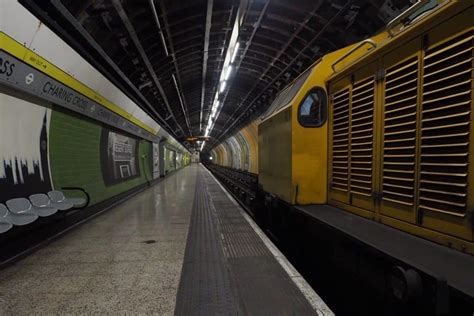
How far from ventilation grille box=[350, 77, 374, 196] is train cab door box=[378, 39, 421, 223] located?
0.22 metres

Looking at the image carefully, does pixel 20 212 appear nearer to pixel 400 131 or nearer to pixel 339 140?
pixel 339 140

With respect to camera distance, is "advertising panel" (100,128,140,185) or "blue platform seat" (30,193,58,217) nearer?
"blue platform seat" (30,193,58,217)

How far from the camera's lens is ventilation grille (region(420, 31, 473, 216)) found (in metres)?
1.75

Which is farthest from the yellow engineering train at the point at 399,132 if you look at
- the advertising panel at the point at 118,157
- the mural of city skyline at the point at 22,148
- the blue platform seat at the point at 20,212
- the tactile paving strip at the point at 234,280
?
the advertising panel at the point at 118,157

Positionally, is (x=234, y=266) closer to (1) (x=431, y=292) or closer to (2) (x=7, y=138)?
(1) (x=431, y=292)

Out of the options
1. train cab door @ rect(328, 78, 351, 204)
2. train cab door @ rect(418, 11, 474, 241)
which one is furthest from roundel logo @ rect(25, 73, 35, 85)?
train cab door @ rect(418, 11, 474, 241)

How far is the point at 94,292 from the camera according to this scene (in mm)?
2467

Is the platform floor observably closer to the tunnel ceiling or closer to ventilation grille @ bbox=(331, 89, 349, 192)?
ventilation grille @ bbox=(331, 89, 349, 192)

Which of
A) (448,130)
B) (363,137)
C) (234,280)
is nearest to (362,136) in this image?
(363,137)

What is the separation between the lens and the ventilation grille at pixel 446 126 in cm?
175

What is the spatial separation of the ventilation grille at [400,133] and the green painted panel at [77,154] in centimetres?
474

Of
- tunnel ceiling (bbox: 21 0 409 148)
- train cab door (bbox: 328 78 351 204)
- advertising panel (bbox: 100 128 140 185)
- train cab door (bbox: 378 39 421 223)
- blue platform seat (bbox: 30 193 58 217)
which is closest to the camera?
train cab door (bbox: 378 39 421 223)

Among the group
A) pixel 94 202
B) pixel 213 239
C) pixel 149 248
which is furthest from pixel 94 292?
pixel 94 202

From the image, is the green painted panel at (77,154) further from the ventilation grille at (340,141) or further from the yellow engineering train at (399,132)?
the ventilation grille at (340,141)
